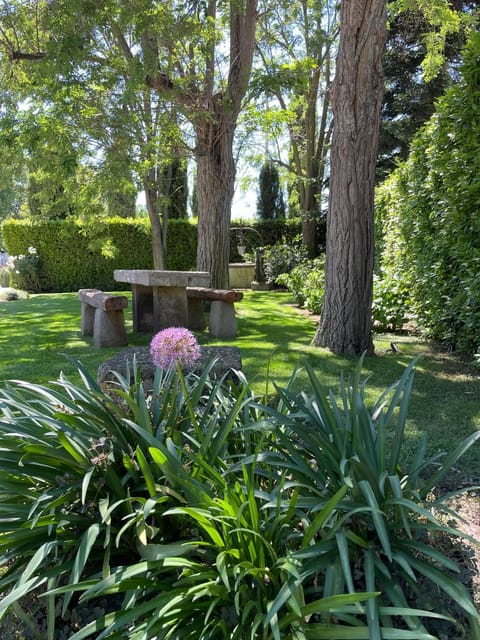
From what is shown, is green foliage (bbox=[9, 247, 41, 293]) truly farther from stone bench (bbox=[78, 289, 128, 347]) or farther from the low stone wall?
the low stone wall

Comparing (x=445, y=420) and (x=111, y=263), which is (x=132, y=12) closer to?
(x=445, y=420)

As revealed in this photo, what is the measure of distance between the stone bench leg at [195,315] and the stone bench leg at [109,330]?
1.22m

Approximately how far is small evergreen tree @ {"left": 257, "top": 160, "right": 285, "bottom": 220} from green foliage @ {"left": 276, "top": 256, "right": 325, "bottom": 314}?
9021mm

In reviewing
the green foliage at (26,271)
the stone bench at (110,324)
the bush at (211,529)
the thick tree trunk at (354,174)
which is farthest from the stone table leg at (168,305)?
the green foliage at (26,271)

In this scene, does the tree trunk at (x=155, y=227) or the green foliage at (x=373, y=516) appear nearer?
the green foliage at (x=373, y=516)

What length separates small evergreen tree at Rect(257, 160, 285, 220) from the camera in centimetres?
2112

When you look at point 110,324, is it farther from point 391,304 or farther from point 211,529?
point 211,529

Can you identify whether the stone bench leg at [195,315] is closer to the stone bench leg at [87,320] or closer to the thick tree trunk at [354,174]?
the stone bench leg at [87,320]

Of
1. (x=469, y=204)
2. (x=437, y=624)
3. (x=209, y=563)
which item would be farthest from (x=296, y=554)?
(x=469, y=204)

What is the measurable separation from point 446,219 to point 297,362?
375 cm

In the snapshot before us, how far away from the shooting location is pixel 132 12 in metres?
5.72

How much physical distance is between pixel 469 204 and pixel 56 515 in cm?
455

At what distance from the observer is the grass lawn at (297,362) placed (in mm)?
3196

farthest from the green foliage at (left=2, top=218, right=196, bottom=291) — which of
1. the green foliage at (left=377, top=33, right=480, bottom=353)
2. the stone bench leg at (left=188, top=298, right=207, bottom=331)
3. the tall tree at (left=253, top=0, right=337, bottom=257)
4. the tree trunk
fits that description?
the green foliage at (left=377, top=33, right=480, bottom=353)
